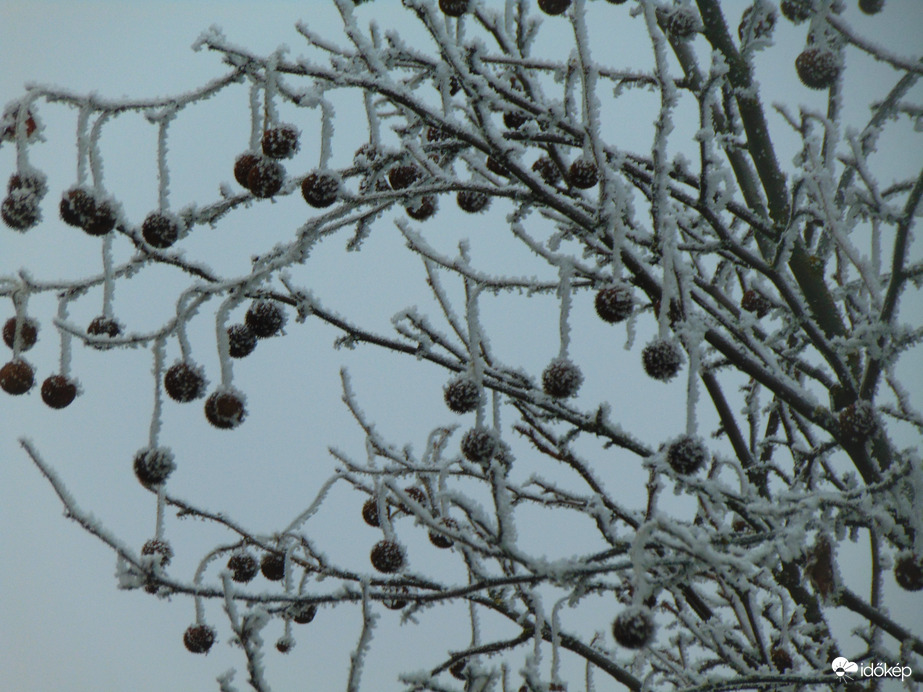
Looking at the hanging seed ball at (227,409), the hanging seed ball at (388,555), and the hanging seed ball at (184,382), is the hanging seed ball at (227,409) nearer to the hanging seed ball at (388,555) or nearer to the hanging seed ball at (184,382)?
the hanging seed ball at (184,382)

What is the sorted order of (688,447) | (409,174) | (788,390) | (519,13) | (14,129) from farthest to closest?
(519,13)
(409,174)
(788,390)
(14,129)
(688,447)

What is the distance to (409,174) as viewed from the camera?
2752mm

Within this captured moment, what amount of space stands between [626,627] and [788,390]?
53.6 inches

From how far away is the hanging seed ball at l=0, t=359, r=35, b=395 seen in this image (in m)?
2.50

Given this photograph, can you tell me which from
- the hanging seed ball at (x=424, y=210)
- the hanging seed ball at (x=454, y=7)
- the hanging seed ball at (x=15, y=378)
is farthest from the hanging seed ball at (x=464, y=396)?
the hanging seed ball at (x=15, y=378)

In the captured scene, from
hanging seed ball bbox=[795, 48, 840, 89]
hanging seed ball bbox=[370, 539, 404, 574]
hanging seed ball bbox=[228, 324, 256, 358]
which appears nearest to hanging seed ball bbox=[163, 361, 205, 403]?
hanging seed ball bbox=[228, 324, 256, 358]

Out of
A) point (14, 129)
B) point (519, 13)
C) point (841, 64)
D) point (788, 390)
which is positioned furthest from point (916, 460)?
point (14, 129)

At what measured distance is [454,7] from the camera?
2.36m

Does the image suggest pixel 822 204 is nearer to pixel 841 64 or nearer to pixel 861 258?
pixel 861 258

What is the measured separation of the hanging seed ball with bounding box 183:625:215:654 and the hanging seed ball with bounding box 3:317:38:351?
4.86ft

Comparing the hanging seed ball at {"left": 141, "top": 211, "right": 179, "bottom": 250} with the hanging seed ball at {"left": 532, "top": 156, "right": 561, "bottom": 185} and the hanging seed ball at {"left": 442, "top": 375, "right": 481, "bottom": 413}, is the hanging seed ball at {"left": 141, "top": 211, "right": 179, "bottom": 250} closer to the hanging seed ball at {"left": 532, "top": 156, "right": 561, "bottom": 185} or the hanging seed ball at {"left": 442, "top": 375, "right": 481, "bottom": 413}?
the hanging seed ball at {"left": 442, "top": 375, "right": 481, "bottom": 413}

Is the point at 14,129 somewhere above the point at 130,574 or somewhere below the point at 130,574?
above

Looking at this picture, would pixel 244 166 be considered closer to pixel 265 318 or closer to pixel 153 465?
pixel 265 318

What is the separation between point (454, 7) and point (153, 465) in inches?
68.1
